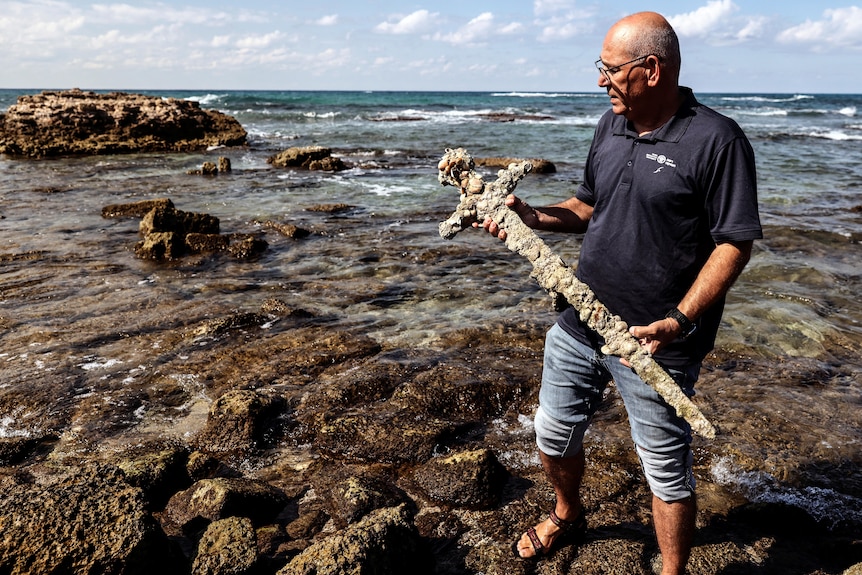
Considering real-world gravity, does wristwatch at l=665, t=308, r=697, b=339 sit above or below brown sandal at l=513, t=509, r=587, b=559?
above

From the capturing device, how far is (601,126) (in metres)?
3.04

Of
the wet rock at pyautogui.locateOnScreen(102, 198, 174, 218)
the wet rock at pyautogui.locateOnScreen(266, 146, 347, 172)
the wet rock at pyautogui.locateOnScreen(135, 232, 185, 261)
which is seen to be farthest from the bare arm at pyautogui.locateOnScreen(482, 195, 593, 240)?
the wet rock at pyautogui.locateOnScreen(266, 146, 347, 172)

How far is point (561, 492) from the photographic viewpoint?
340cm

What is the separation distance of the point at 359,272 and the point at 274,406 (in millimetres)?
4080

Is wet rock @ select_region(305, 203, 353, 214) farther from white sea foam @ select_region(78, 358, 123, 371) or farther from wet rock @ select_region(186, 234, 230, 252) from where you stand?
white sea foam @ select_region(78, 358, 123, 371)

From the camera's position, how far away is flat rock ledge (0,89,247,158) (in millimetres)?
24875

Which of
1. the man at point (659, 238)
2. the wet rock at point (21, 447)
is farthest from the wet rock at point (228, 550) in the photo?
the wet rock at point (21, 447)

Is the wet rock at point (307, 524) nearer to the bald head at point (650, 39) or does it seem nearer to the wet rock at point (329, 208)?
the bald head at point (650, 39)

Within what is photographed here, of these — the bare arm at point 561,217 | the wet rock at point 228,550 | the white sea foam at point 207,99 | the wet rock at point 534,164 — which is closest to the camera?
the wet rock at point 228,550

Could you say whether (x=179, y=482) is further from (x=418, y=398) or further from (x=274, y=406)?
(x=418, y=398)

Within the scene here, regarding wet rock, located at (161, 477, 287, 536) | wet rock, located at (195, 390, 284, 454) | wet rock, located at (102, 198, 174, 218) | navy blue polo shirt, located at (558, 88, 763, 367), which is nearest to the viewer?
navy blue polo shirt, located at (558, 88, 763, 367)

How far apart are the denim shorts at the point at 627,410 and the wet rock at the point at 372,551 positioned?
870 millimetres

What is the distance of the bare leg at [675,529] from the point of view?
9.26 feet

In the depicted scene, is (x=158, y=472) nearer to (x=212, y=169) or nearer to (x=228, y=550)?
(x=228, y=550)
